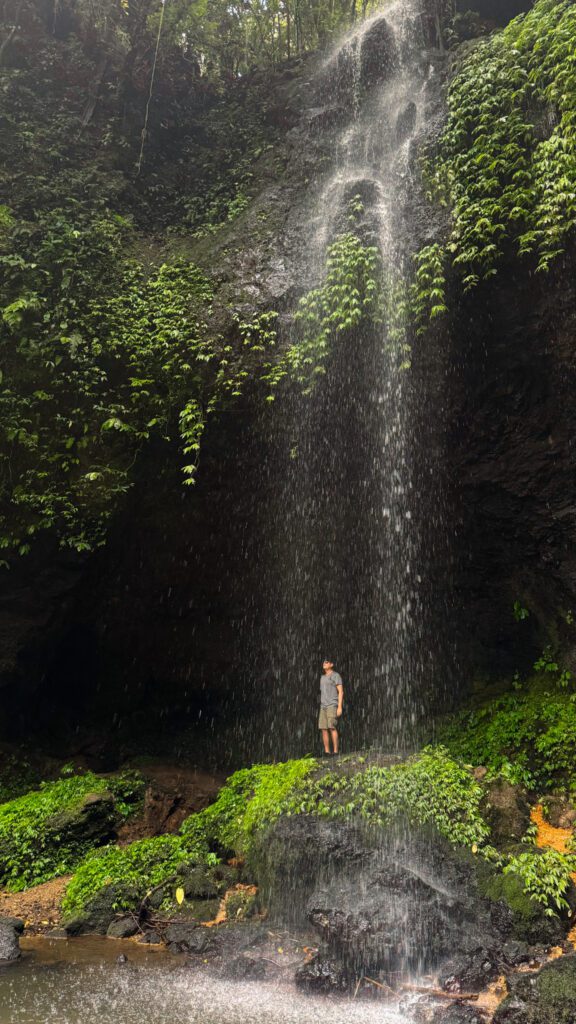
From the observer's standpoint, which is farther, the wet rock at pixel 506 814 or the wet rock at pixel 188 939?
the wet rock at pixel 506 814

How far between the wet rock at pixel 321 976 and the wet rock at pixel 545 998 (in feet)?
3.93

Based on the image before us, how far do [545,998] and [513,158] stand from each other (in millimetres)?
9841

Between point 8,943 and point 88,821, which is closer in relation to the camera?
point 8,943

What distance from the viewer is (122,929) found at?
17.9 ft

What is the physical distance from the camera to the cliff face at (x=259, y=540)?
8797 mm

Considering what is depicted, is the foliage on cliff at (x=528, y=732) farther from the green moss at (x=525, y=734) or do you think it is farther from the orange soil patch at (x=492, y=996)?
the orange soil patch at (x=492, y=996)

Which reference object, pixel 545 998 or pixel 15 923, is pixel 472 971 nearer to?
pixel 545 998

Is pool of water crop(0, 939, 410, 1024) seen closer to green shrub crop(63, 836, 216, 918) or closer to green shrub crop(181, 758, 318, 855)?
green shrub crop(63, 836, 216, 918)

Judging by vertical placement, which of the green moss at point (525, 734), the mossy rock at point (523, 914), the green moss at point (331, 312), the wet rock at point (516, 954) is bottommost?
the wet rock at point (516, 954)

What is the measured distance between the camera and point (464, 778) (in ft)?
21.3

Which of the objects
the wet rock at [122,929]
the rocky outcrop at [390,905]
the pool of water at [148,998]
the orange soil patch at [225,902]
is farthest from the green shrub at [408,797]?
the wet rock at [122,929]

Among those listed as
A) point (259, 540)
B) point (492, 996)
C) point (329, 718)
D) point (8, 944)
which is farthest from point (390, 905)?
point (259, 540)

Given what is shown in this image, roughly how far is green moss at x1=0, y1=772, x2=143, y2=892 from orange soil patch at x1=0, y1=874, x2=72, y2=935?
0.47 ft

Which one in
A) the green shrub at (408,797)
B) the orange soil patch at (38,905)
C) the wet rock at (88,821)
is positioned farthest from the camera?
the wet rock at (88,821)
